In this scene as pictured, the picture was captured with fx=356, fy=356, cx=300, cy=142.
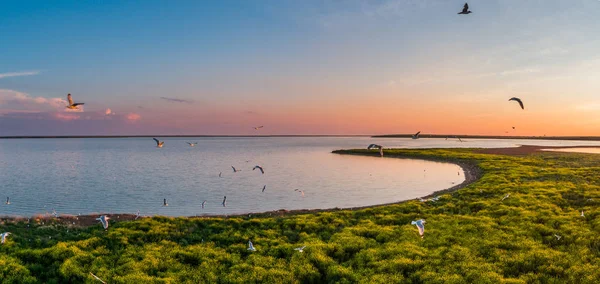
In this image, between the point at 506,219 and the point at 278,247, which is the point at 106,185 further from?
the point at 506,219

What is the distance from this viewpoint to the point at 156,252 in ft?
53.9

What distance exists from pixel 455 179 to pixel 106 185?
4952 cm

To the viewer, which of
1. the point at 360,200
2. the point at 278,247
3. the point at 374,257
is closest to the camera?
the point at 374,257

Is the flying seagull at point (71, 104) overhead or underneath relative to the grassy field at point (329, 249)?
overhead

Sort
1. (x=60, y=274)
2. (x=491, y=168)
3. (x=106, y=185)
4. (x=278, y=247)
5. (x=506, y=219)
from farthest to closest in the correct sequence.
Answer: (x=491, y=168), (x=106, y=185), (x=506, y=219), (x=278, y=247), (x=60, y=274)

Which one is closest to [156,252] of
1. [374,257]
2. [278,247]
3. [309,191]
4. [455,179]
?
[278,247]

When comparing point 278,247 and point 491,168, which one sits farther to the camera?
point 491,168

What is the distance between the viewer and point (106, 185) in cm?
4975

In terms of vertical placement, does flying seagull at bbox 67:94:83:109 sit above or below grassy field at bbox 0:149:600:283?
above

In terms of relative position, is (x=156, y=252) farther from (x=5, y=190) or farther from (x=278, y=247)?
(x=5, y=190)

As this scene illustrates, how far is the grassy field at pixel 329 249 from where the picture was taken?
45.3 feet

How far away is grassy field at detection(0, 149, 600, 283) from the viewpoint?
13.8 metres

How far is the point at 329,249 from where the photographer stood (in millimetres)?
16875

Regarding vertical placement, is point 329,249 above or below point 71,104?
below
